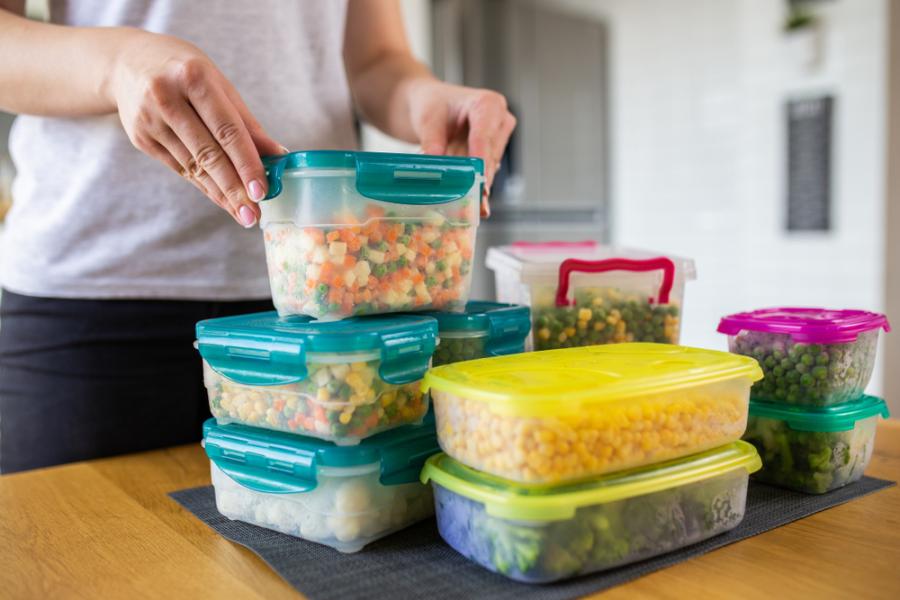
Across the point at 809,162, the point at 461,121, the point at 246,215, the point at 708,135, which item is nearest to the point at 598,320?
the point at 461,121

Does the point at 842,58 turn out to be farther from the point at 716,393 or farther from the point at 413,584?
the point at 413,584

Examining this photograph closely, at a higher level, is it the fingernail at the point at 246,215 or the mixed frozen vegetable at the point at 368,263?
the fingernail at the point at 246,215

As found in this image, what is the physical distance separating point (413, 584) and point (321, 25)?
859 millimetres

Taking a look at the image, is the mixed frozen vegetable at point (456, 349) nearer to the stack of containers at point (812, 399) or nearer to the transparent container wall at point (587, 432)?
the transparent container wall at point (587, 432)

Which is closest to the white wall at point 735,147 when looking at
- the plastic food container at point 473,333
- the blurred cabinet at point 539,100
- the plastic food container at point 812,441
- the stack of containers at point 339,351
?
the blurred cabinet at point 539,100

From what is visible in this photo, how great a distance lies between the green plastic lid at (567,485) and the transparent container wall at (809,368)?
0.47 feet

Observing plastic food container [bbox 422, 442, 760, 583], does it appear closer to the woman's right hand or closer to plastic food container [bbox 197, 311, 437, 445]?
plastic food container [bbox 197, 311, 437, 445]

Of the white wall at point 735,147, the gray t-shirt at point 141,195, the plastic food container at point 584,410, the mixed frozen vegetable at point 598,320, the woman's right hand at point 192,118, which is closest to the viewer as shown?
the plastic food container at point 584,410

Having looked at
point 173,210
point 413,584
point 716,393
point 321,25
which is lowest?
point 413,584

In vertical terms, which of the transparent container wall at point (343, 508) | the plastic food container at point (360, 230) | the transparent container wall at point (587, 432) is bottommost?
the transparent container wall at point (343, 508)

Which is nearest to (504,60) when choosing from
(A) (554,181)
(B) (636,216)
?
(A) (554,181)

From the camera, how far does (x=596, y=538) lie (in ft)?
1.99

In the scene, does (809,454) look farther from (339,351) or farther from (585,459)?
(339,351)

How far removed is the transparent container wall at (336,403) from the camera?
0.66 meters
